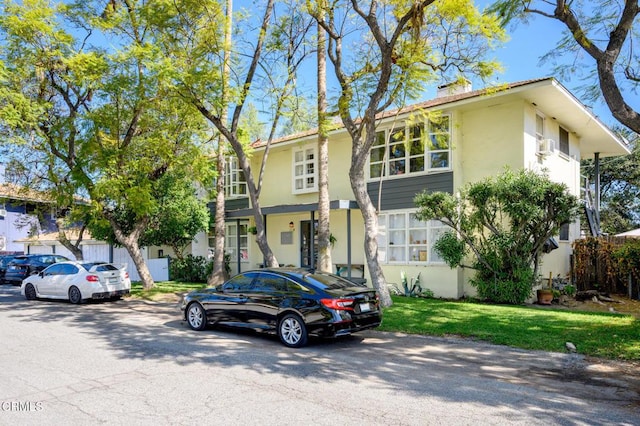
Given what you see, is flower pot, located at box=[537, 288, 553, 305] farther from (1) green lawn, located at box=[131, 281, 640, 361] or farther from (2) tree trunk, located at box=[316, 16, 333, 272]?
(2) tree trunk, located at box=[316, 16, 333, 272]

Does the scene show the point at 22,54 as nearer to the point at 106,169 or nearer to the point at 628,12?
the point at 106,169

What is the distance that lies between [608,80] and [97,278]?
578 inches

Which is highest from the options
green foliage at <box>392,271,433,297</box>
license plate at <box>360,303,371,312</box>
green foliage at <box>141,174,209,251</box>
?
green foliage at <box>141,174,209,251</box>

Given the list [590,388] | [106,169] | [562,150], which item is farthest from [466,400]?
[562,150]

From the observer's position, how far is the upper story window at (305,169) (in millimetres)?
19797

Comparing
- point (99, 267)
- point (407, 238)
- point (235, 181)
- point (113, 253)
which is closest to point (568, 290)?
point (407, 238)

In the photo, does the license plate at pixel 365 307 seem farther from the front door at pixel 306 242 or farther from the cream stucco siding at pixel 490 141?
the front door at pixel 306 242

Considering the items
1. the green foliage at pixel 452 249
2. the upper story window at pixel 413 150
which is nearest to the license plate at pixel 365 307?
the green foliage at pixel 452 249

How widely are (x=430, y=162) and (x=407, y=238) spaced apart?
2.74 m

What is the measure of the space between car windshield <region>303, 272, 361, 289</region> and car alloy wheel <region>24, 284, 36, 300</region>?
12044 mm

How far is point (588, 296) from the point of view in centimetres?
1570

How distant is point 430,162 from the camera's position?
1611 centimetres

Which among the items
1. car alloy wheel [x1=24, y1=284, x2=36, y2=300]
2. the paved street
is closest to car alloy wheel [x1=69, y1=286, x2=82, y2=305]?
car alloy wheel [x1=24, y1=284, x2=36, y2=300]

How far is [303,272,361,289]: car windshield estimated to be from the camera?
28.9 feet
